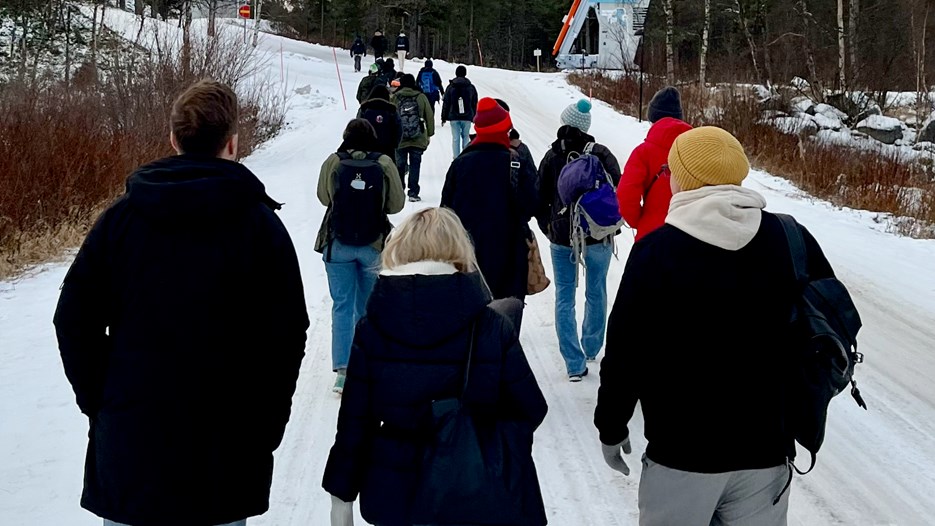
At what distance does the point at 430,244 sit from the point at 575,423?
339 centimetres

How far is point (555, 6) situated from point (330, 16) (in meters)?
17.4

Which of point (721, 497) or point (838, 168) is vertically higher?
point (838, 168)

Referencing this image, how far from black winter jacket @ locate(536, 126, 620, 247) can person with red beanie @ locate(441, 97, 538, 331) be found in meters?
0.30

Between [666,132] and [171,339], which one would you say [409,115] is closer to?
[666,132]

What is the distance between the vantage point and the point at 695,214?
2912 mm

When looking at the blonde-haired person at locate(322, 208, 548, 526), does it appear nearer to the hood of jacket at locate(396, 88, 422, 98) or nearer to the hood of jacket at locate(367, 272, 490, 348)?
the hood of jacket at locate(367, 272, 490, 348)

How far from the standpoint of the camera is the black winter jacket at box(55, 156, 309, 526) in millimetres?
2652

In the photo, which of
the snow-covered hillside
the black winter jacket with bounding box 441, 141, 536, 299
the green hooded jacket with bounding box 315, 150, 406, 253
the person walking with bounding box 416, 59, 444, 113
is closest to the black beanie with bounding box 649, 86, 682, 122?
the black winter jacket with bounding box 441, 141, 536, 299

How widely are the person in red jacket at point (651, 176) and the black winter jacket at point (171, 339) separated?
3337 mm

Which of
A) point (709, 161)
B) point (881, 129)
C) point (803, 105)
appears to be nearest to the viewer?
point (709, 161)

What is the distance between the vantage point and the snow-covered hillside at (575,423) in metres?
4.81

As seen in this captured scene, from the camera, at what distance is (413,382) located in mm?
2873

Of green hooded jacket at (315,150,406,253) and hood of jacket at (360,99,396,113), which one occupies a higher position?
hood of jacket at (360,99,396,113)

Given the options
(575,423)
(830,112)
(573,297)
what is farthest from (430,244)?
(830,112)
